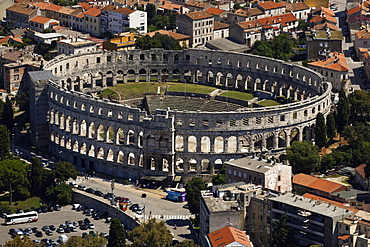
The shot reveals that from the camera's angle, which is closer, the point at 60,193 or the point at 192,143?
the point at 60,193

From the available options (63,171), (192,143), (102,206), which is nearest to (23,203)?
(63,171)

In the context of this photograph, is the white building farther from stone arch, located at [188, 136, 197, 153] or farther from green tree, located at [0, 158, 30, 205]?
green tree, located at [0, 158, 30, 205]

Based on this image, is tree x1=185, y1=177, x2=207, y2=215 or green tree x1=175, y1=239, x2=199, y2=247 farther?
tree x1=185, y1=177, x2=207, y2=215

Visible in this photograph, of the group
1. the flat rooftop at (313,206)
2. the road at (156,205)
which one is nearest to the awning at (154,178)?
the road at (156,205)

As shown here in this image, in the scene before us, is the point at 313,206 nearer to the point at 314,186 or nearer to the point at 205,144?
the point at 314,186

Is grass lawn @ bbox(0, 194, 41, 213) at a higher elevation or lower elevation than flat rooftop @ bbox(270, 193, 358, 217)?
lower

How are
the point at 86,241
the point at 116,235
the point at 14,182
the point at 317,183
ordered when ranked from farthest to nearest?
the point at 14,182 → the point at 317,183 → the point at 116,235 → the point at 86,241

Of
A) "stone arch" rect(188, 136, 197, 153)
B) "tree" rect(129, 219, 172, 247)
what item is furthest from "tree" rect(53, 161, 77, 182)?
"tree" rect(129, 219, 172, 247)
